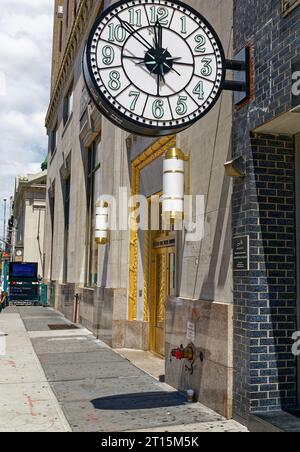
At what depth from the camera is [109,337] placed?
41.9ft

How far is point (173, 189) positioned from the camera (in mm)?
7410

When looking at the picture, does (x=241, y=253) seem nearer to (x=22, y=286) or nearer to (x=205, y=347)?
(x=205, y=347)

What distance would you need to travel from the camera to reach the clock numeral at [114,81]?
5.69 m

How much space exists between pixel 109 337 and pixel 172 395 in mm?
5305

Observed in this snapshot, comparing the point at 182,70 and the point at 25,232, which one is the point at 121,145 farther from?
the point at 25,232

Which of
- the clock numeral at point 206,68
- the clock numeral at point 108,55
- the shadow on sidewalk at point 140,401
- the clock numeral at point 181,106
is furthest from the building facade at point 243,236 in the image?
the clock numeral at point 108,55

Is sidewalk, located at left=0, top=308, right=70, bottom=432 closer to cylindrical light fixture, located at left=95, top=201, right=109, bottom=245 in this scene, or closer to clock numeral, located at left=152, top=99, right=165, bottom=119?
cylindrical light fixture, located at left=95, top=201, right=109, bottom=245

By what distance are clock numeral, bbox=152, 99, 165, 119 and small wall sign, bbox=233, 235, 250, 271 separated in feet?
6.01

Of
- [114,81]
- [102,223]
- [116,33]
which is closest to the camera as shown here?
[114,81]

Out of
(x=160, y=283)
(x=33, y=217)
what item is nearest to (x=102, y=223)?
(x=160, y=283)

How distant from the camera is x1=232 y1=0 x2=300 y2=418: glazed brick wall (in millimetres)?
5836

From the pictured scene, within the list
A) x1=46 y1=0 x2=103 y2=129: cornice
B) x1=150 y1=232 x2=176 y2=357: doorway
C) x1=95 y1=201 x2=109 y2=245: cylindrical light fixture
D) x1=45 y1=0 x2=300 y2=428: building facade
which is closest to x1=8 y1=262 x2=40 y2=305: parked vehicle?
x1=46 y1=0 x2=103 y2=129: cornice

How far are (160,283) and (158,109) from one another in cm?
615

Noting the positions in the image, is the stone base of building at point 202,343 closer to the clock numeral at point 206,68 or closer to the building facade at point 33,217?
the clock numeral at point 206,68
